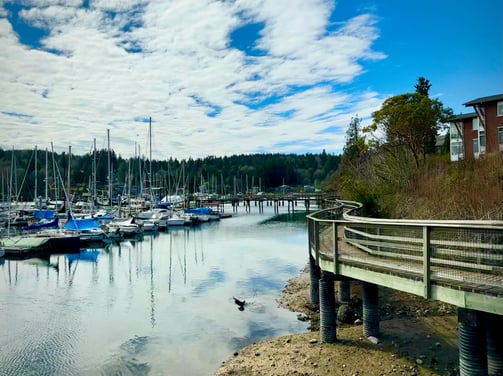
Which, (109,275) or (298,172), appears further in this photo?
(298,172)

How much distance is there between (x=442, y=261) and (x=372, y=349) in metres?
5.23

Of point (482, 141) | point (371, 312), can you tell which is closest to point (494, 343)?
point (371, 312)

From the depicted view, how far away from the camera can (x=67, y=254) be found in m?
38.5

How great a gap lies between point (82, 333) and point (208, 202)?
292 ft

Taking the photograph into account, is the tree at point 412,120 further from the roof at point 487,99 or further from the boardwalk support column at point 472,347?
the boardwalk support column at point 472,347

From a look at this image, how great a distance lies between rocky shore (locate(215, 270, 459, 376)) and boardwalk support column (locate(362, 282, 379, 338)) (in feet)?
0.96

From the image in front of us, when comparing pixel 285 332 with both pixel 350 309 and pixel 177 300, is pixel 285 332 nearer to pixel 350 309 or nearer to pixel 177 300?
pixel 350 309

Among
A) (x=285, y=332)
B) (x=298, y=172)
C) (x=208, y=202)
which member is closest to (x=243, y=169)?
(x=298, y=172)

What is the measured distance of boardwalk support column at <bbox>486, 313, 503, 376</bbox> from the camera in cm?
734

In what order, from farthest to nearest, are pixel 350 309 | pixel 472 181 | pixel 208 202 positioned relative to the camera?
pixel 208 202, pixel 472 181, pixel 350 309

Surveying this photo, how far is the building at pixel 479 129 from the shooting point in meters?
33.6

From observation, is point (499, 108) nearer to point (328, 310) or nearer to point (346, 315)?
point (346, 315)

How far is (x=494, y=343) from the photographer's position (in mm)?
7457

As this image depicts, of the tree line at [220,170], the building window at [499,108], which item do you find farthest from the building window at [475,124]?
the tree line at [220,170]
